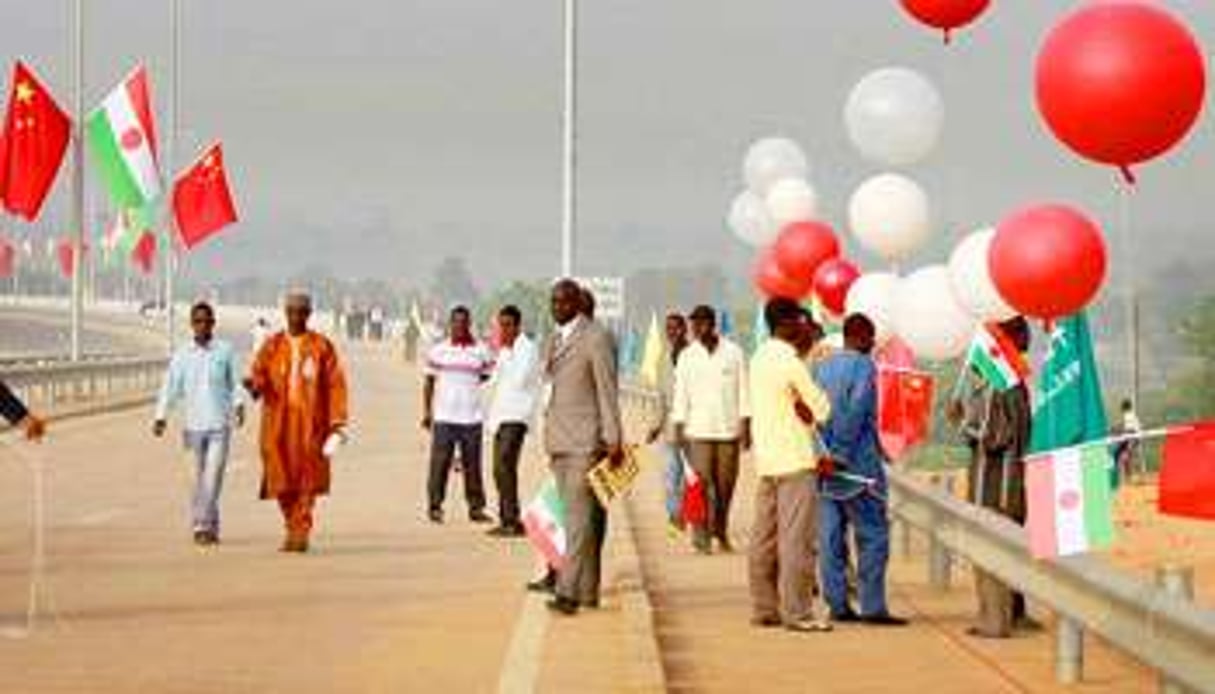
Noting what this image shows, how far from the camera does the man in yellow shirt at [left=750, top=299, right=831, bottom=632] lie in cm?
1298

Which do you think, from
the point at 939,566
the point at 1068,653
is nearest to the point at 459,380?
the point at 939,566

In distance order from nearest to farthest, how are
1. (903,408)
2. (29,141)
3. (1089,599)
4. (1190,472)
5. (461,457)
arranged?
(1190,472) → (1089,599) → (903,408) → (461,457) → (29,141)

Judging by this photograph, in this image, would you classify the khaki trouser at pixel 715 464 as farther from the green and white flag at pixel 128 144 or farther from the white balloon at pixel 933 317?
the green and white flag at pixel 128 144

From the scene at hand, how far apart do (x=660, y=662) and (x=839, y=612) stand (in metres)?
2.22

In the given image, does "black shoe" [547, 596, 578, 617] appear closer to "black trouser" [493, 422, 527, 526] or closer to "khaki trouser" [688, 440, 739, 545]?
"khaki trouser" [688, 440, 739, 545]

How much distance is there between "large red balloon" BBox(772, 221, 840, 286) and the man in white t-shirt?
3426 mm

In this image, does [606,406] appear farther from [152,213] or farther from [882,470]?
[152,213]

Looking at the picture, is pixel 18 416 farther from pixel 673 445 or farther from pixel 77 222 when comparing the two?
pixel 77 222

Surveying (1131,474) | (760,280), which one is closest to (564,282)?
(760,280)

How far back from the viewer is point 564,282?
13.5 m

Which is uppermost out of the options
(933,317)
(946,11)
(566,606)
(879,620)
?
(946,11)

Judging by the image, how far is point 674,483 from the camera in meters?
19.5

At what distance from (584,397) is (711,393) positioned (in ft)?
12.9

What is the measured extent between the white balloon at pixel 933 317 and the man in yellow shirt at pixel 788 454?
13.4 feet
